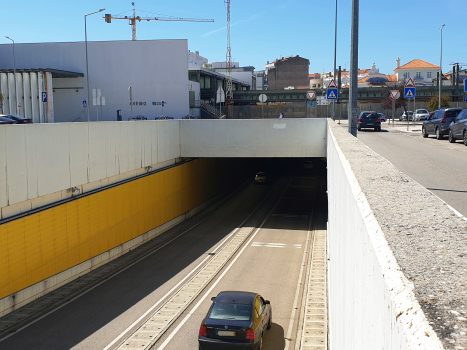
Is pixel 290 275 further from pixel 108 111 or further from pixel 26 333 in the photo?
pixel 108 111

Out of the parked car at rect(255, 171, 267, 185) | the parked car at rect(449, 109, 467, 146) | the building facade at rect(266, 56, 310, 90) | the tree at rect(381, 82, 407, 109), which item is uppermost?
the building facade at rect(266, 56, 310, 90)

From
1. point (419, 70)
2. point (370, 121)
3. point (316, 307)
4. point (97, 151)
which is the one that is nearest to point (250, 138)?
point (370, 121)

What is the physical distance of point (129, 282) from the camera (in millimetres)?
19953

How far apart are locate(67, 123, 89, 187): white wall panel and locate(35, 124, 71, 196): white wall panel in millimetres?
289

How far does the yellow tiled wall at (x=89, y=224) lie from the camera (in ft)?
52.9

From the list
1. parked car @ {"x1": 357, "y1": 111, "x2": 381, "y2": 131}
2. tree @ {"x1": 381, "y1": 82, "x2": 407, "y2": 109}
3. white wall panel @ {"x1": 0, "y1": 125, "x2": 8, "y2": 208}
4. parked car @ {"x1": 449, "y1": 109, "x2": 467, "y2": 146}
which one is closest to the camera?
white wall panel @ {"x1": 0, "y1": 125, "x2": 8, "y2": 208}

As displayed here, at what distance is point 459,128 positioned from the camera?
23.0 meters

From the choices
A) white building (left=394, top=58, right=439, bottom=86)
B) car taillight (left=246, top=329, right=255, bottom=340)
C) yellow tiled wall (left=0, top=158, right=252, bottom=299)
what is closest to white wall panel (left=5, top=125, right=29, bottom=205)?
yellow tiled wall (left=0, top=158, right=252, bottom=299)

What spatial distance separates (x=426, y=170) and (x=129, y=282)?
1273cm

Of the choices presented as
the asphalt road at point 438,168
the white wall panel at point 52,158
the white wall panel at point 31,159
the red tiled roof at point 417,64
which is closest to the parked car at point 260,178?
the asphalt road at point 438,168

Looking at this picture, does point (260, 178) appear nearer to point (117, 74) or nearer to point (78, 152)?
point (117, 74)

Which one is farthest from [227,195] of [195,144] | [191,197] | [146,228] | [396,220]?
[396,220]

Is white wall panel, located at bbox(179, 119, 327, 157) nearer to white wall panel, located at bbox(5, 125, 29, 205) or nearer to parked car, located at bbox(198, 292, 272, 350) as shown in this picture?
white wall panel, located at bbox(5, 125, 29, 205)

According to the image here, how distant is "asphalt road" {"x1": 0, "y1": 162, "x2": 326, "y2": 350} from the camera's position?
1462cm
